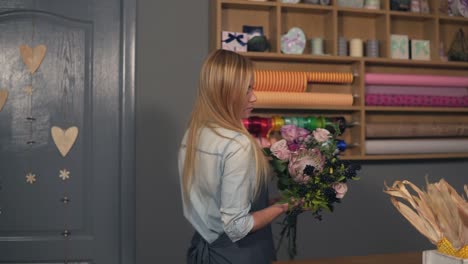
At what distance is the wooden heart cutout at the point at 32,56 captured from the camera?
288cm

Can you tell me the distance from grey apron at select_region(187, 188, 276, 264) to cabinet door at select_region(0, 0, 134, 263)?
110cm

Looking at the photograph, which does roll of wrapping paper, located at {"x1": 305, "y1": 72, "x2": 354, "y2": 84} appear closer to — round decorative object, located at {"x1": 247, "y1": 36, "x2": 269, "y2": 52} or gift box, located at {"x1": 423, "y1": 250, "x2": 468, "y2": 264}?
round decorative object, located at {"x1": 247, "y1": 36, "x2": 269, "y2": 52}

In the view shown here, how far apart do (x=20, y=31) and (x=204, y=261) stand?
1.75 meters

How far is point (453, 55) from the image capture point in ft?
11.2

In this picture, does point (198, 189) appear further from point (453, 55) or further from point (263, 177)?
point (453, 55)

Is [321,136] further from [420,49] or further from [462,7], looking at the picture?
[462,7]

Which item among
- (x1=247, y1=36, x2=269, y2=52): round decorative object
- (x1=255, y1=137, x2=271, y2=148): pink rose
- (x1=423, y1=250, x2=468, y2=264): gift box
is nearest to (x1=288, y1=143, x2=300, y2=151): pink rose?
(x1=423, y1=250, x2=468, y2=264): gift box

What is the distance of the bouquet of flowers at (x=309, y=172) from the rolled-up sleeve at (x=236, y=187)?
0.50ft

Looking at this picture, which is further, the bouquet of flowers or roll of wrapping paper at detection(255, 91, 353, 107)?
roll of wrapping paper at detection(255, 91, 353, 107)

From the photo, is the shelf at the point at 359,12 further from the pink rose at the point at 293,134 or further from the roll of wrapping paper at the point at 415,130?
the pink rose at the point at 293,134

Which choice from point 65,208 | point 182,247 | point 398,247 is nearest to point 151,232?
point 182,247

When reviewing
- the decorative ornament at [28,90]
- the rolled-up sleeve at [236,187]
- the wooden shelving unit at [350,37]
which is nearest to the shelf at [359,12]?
the wooden shelving unit at [350,37]

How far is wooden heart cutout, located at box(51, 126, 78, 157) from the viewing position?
292 cm

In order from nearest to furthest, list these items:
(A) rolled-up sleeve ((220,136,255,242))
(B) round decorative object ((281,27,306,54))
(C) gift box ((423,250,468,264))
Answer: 1. (C) gift box ((423,250,468,264))
2. (A) rolled-up sleeve ((220,136,255,242))
3. (B) round decorative object ((281,27,306,54))
